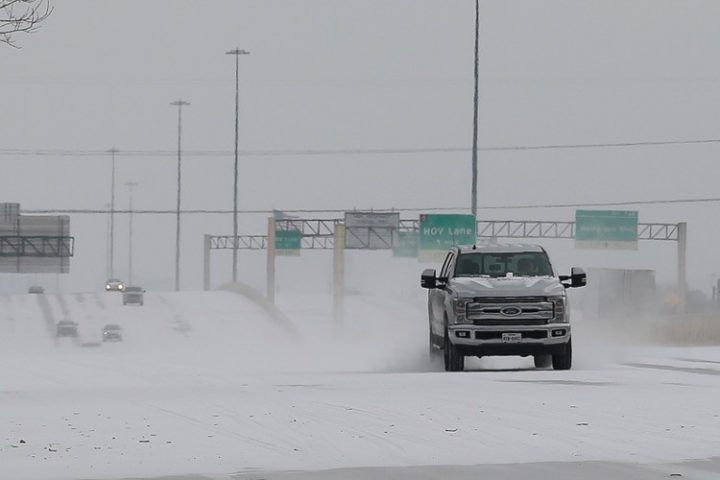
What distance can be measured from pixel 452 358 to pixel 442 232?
56272mm

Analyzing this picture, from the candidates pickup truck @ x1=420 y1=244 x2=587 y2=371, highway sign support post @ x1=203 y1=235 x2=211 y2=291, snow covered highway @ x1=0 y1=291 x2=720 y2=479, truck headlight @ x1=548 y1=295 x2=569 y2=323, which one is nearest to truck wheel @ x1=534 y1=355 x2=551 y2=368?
snow covered highway @ x1=0 y1=291 x2=720 y2=479

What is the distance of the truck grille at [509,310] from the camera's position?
28078 millimetres

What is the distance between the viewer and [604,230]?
94125mm

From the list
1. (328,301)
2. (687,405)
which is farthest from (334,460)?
(328,301)

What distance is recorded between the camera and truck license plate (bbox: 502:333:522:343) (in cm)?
2808

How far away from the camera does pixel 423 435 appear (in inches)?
658

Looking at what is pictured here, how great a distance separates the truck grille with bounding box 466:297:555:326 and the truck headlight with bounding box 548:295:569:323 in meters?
0.05

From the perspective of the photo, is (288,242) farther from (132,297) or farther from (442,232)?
(442,232)

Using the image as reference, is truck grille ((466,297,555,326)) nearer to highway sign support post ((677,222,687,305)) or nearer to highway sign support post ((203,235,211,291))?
highway sign support post ((677,222,687,305))

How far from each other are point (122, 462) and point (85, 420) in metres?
3.74

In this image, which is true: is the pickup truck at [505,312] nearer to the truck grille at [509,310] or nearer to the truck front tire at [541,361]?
the truck grille at [509,310]

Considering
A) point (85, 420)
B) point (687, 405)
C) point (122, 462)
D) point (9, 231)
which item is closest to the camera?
point (122, 462)

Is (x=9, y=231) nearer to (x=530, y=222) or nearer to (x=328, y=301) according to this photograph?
(x=328, y=301)

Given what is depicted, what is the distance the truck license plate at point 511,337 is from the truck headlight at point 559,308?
69 centimetres
